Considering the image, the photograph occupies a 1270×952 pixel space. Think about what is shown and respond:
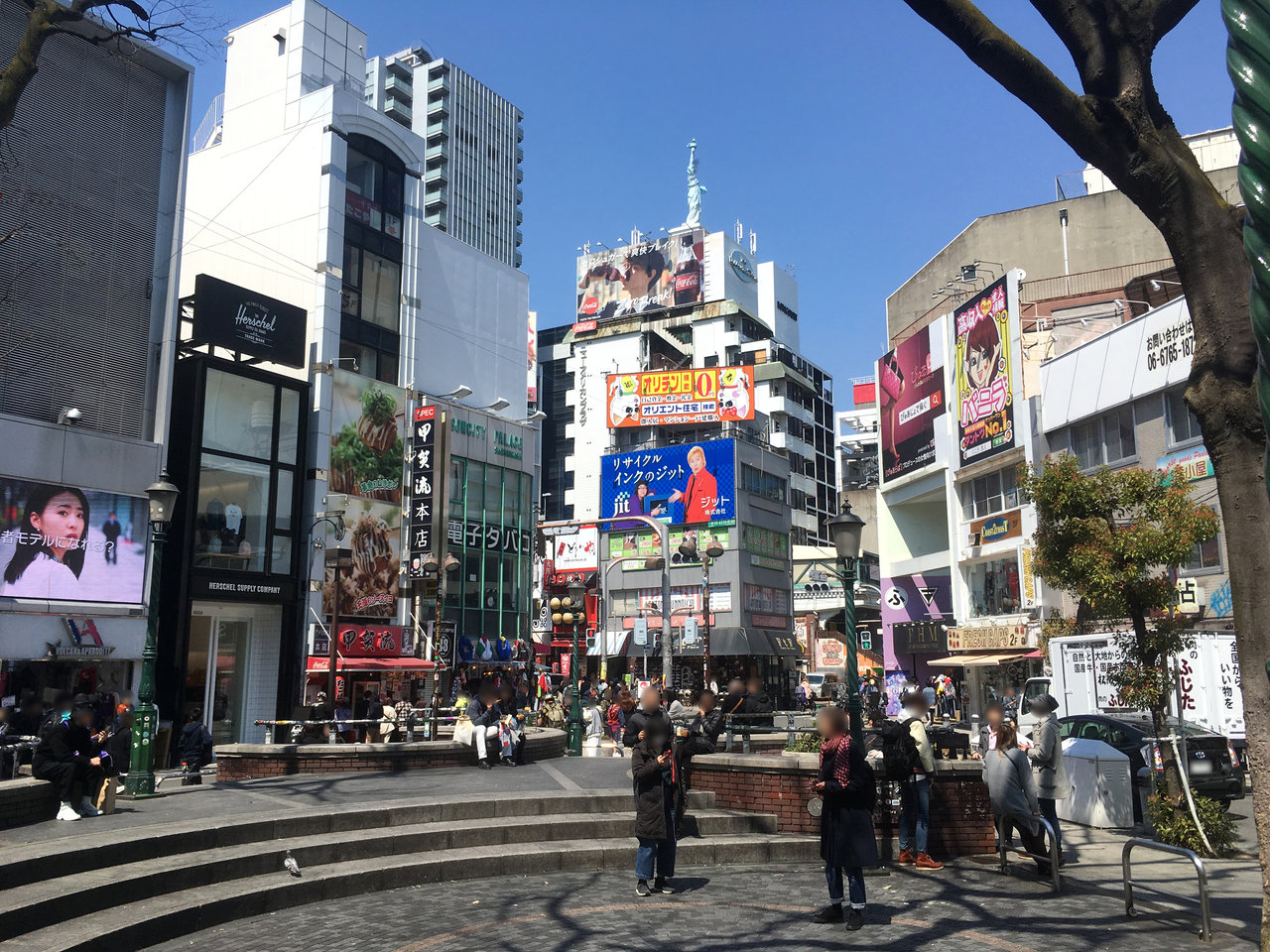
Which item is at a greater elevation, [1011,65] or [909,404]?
[909,404]

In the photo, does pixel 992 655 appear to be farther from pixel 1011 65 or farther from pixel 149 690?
pixel 1011 65

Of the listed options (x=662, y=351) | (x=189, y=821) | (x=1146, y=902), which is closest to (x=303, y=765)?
(x=189, y=821)

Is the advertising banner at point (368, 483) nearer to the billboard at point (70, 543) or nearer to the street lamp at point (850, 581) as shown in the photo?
the billboard at point (70, 543)

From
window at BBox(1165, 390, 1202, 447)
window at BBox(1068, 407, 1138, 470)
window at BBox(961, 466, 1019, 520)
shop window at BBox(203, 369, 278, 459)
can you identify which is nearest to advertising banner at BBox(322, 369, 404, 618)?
shop window at BBox(203, 369, 278, 459)

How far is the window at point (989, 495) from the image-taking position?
3938 cm

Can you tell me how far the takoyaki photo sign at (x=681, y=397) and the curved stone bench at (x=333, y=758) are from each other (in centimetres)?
5042

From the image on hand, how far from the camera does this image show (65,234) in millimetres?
27953

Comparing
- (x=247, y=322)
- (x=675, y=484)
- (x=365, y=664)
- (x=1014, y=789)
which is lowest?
(x=1014, y=789)

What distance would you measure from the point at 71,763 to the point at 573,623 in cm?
1426

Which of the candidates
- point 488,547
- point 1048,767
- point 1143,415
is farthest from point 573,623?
point 488,547

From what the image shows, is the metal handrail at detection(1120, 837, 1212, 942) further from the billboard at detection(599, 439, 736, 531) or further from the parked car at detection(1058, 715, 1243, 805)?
the billboard at detection(599, 439, 736, 531)

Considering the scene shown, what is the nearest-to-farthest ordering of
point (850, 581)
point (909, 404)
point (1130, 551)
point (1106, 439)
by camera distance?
point (850, 581) < point (1130, 551) < point (1106, 439) < point (909, 404)

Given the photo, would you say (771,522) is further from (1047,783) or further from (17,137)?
(1047,783)

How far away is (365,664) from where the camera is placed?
3566 centimetres
